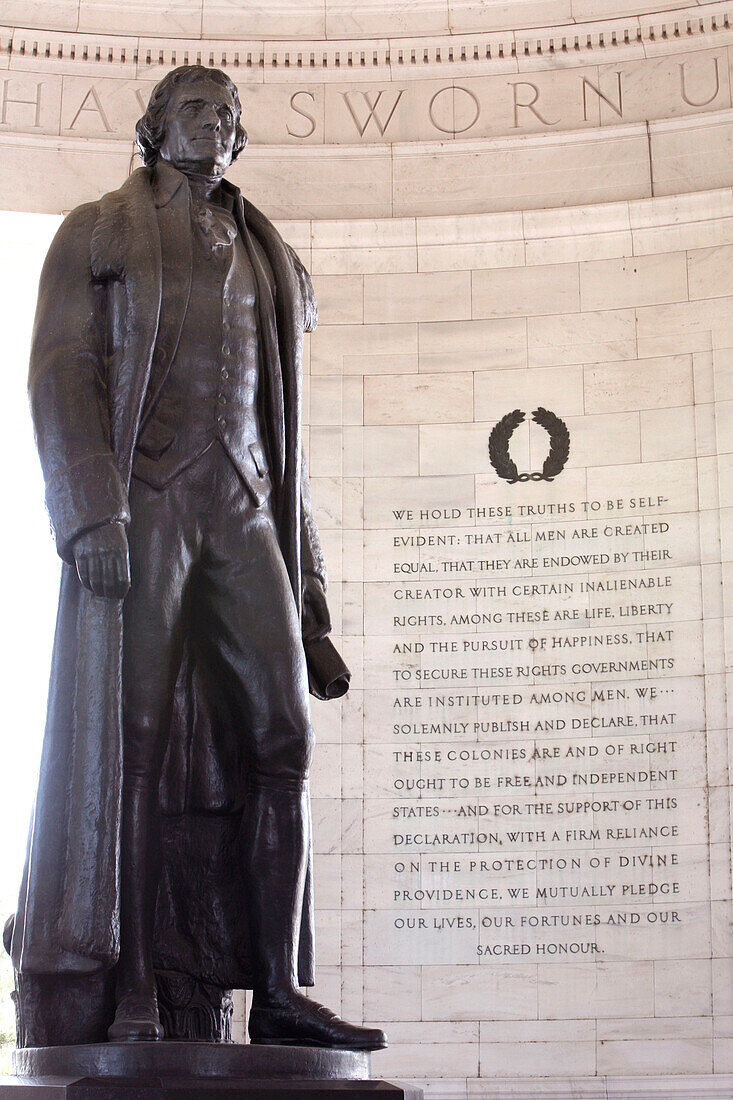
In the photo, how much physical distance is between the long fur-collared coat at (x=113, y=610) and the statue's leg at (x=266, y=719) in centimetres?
12

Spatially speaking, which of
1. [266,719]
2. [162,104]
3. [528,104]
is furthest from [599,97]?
[266,719]

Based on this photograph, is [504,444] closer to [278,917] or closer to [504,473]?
[504,473]

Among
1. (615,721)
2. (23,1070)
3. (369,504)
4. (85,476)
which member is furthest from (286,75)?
(23,1070)

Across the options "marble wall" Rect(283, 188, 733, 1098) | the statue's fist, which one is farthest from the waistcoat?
"marble wall" Rect(283, 188, 733, 1098)

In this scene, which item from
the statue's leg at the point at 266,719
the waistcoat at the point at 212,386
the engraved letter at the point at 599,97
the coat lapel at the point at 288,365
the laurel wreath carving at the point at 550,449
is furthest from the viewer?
the engraved letter at the point at 599,97

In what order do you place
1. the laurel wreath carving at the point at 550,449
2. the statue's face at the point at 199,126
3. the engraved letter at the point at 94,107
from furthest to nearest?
the engraved letter at the point at 94,107 → the laurel wreath carving at the point at 550,449 → the statue's face at the point at 199,126

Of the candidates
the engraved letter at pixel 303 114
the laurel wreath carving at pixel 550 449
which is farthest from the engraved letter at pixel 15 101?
the laurel wreath carving at pixel 550 449

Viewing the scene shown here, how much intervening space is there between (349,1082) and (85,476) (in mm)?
1722

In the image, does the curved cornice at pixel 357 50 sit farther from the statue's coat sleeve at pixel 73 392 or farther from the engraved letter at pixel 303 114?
the statue's coat sleeve at pixel 73 392

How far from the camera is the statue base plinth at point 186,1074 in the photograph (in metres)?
3.48

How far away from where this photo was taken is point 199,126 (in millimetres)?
4750

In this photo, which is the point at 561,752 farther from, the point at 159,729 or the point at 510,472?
the point at 159,729

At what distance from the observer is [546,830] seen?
30.9 ft

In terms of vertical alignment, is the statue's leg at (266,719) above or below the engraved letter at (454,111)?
below
